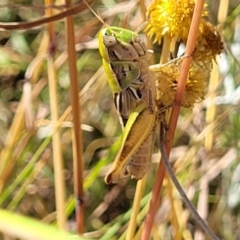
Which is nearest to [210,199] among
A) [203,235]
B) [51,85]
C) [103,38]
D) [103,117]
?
[203,235]

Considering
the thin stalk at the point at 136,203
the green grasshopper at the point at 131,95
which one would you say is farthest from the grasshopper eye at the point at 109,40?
the thin stalk at the point at 136,203

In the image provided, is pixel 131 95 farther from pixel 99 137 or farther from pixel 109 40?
pixel 99 137

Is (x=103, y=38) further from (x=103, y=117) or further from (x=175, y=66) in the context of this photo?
(x=103, y=117)

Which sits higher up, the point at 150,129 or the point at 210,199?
the point at 150,129

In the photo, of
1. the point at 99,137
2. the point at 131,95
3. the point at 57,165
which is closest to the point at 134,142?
the point at 131,95

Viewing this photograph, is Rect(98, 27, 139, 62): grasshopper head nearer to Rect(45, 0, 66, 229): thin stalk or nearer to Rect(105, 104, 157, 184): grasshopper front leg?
Rect(105, 104, 157, 184): grasshopper front leg
